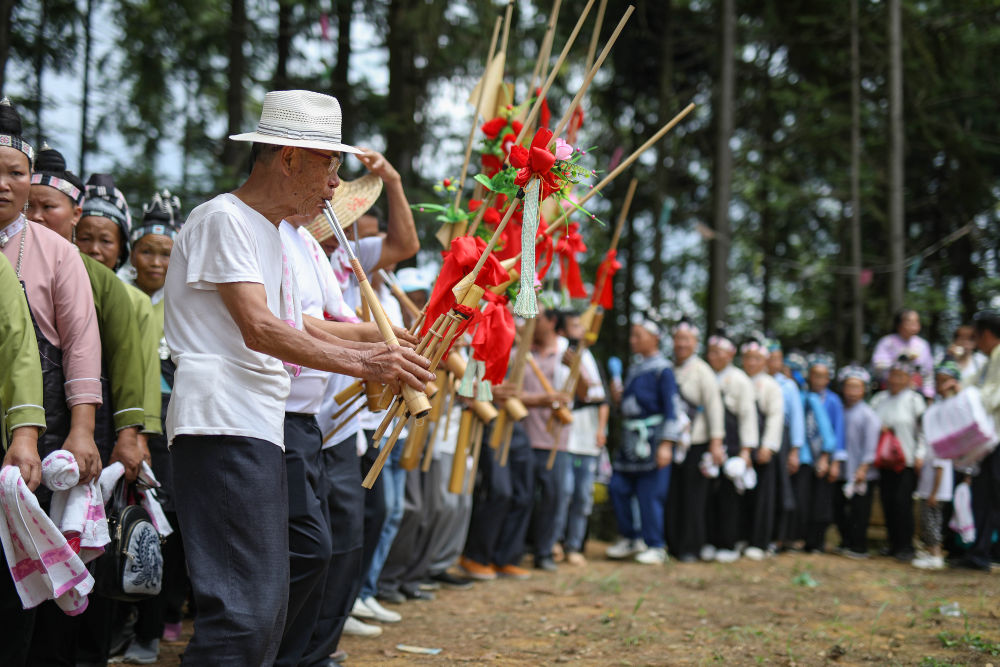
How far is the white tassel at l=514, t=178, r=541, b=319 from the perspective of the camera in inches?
126

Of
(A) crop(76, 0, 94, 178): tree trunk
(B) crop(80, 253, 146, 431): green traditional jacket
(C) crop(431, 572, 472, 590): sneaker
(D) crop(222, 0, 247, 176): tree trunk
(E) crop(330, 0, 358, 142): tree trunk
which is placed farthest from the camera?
(A) crop(76, 0, 94, 178): tree trunk

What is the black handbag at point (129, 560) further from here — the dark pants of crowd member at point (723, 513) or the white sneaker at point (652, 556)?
the dark pants of crowd member at point (723, 513)

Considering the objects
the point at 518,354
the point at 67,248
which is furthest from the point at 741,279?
the point at 67,248

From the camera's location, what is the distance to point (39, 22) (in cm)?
1245

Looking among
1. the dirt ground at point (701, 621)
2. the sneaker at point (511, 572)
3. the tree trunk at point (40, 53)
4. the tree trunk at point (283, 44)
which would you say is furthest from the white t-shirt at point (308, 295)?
the tree trunk at point (40, 53)

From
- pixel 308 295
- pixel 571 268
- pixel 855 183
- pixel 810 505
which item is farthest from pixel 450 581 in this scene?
pixel 855 183

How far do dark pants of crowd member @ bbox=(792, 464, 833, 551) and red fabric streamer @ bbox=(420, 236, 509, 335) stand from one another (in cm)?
674

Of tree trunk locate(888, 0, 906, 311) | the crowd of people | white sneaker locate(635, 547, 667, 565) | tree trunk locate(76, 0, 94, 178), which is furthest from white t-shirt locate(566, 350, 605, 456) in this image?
tree trunk locate(76, 0, 94, 178)

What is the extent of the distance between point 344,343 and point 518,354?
96.2 inches

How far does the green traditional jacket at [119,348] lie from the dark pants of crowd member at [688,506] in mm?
5949

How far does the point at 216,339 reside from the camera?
2699mm

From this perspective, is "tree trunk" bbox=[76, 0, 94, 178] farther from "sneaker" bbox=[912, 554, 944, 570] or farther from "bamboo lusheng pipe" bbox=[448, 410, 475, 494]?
"sneaker" bbox=[912, 554, 944, 570]

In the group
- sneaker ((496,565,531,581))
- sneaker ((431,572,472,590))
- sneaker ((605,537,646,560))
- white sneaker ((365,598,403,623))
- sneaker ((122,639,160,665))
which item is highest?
sneaker ((122,639,160,665))

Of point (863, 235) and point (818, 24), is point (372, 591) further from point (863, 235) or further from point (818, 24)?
point (863, 235)
